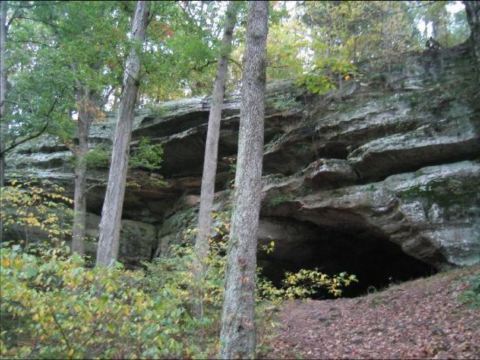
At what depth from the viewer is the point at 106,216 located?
9844 mm

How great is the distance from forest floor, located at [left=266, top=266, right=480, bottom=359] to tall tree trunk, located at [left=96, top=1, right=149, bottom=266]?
160 inches

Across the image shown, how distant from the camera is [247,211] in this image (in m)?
6.88

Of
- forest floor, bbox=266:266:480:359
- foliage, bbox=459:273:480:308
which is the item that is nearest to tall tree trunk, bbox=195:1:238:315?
forest floor, bbox=266:266:480:359

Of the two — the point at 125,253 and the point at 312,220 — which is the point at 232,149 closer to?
the point at 312,220

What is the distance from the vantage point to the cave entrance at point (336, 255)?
15.2 meters

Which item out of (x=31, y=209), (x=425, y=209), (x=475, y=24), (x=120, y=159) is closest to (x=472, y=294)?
(x=425, y=209)

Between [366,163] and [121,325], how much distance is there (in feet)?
31.3

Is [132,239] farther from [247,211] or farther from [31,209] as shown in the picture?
[247,211]

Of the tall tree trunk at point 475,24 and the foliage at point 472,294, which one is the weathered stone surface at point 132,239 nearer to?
the foliage at point 472,294

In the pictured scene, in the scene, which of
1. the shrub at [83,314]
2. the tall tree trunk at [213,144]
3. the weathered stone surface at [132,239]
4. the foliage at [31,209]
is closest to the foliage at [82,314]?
the shrub at [83,314]

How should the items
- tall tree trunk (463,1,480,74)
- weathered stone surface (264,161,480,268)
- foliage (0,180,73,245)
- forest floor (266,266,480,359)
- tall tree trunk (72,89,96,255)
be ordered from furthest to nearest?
tall tree trunk (72,89,96,255)
tall tree trunk (463,1,480,74)
weathered stone surface (264,161,480,268)
foliage (0,180,73,245)
forest floor (266,266,480,359)

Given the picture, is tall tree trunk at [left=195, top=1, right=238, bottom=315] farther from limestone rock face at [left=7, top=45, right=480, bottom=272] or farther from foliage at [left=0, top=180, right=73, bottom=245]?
limestone rock face at [left=7, top=45, right=480, bottom=272]

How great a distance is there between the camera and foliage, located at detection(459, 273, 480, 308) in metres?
8.66

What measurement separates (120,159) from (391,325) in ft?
22.0
